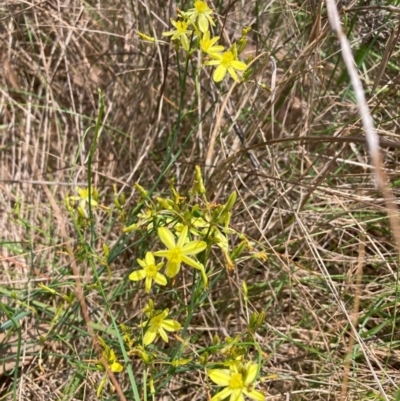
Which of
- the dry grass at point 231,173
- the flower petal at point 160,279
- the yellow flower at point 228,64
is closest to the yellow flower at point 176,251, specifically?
the flower petal at point 160,279

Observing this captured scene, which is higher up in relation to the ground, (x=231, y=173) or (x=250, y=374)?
(x=231, y=173)

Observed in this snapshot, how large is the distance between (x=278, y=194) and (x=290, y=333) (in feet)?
1.41

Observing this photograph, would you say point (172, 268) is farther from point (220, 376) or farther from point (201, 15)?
point (201, 15)

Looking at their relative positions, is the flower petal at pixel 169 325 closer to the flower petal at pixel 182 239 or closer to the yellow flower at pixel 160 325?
the yellow flower at pixel 160 325

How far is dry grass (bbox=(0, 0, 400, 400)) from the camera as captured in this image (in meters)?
1.58

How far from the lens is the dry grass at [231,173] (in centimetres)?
158

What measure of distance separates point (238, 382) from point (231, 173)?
2.69 ft

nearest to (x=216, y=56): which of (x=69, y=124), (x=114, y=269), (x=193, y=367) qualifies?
(x=193, y=367)

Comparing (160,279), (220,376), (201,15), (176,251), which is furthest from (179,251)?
(201,15)

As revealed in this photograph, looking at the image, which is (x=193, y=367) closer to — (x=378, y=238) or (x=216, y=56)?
(x=216, y=56)

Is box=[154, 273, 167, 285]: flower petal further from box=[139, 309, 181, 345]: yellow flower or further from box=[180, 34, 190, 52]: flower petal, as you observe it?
box=[180, 34, 190, 52]: flower petal

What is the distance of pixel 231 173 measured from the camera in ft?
5.87

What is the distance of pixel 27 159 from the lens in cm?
220

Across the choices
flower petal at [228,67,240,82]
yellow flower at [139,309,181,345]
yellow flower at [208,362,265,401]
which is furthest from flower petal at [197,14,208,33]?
yellow flower at [208,362,265,401]
